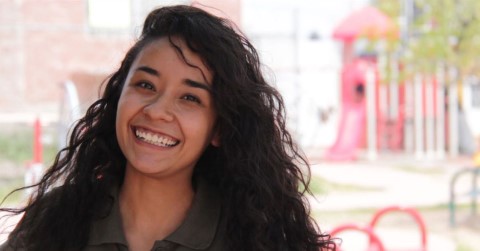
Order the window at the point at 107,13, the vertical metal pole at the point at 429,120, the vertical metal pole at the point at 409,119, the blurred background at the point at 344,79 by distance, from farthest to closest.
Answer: the vertical metal pole at the point at 409,119, the vertical metal pole at the point at 429,120, the blurred background at the point at 344,79, the window at the point at 107,13

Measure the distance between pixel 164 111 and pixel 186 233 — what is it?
0.26 meters

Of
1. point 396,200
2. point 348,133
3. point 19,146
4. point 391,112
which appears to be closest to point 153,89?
point 396,200

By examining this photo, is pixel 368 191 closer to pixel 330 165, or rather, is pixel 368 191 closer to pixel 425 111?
pixel 330 165

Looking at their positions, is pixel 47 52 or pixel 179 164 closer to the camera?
pixel 179 164

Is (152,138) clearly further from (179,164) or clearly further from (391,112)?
(391,112)

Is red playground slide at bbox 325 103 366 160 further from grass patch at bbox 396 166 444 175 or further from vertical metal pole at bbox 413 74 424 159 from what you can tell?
grass patch at bbox 396 166 444 175

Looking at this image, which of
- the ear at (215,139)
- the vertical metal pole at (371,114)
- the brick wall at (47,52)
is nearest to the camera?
the ear at (215,139)

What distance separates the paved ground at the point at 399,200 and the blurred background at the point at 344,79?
0.04m

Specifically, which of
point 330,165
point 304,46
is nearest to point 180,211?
point 330,165

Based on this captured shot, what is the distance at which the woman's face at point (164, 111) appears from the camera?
1715 millimetres

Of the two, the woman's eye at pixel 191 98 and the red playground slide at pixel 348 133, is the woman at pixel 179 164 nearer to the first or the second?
the woman's eye at pixel 191 98

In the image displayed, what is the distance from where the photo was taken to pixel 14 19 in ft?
48.0

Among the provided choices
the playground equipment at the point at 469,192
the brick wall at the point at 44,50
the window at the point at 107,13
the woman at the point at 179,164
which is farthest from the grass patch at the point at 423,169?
the woman at the point at 179,164

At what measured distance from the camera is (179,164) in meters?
1.76
